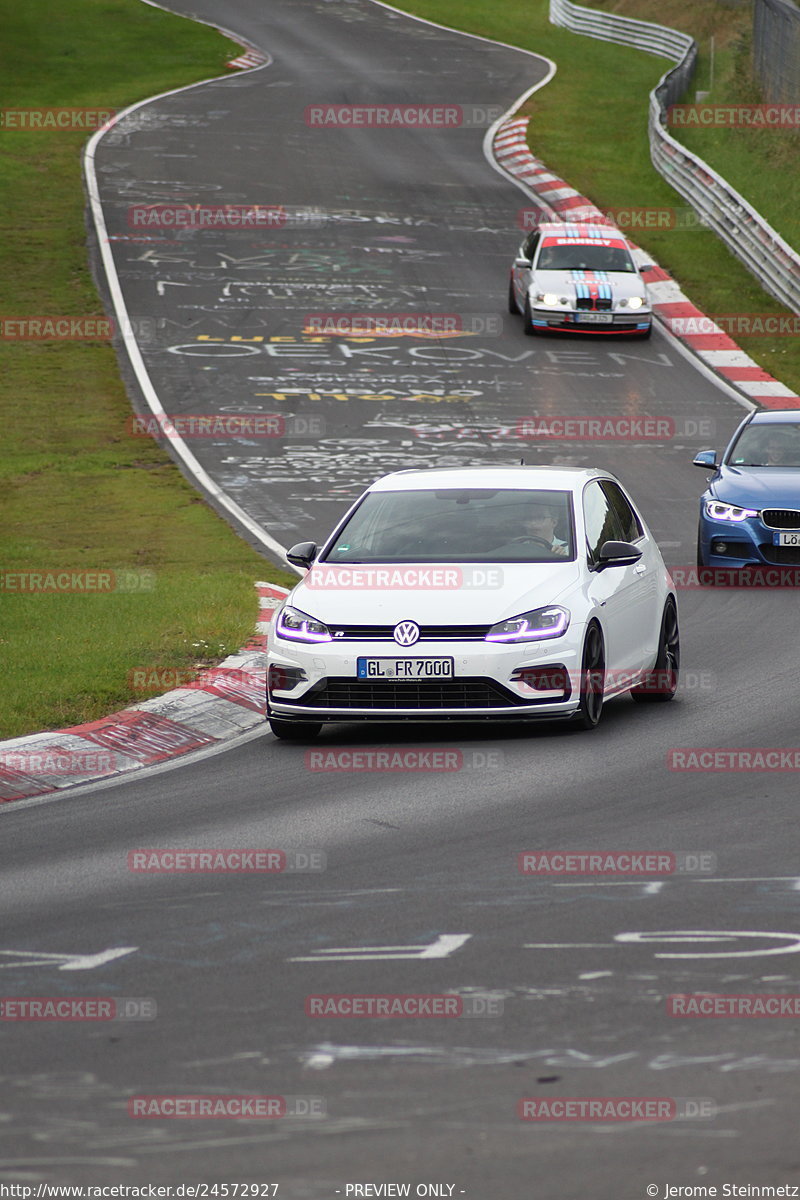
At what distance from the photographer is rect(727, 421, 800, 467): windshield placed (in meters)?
18.4

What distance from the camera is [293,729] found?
11289mm

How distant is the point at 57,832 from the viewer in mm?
8961

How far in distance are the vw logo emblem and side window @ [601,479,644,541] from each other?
2.34 m

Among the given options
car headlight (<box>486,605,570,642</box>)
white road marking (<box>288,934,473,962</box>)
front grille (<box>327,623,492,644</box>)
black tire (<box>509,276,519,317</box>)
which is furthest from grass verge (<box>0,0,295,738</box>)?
black tire (<box>509,276,519,317</box>)

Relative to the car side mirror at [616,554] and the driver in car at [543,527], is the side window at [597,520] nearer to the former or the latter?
the car side mirror at [616,554]

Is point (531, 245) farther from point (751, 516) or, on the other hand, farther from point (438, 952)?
point (438, 952)

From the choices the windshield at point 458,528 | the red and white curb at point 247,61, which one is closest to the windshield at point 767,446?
the windshield at point 458,528

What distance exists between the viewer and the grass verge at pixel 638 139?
33.9 meters

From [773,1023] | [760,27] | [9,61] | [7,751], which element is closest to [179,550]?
[7,751]

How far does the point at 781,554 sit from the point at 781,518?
35 centimetres

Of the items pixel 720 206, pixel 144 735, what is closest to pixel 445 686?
pixel 144 735

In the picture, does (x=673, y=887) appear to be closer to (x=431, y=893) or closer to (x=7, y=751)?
(x=431, y=893)

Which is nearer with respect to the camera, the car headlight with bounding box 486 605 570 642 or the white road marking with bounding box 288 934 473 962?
the white road marking with bounding box 288 934 473 962

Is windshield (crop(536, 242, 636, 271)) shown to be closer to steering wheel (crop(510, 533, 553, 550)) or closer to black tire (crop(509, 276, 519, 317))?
black tire (crop(509, 276, 519, 317))
